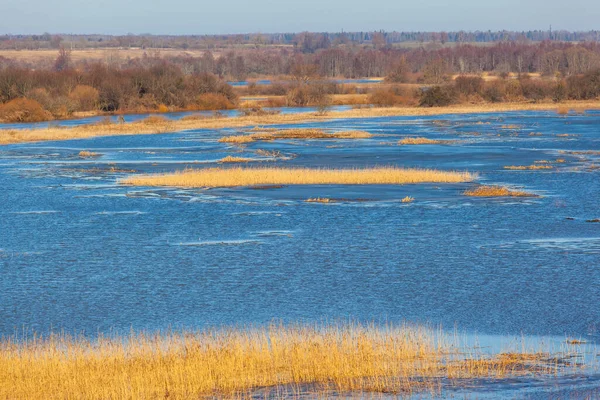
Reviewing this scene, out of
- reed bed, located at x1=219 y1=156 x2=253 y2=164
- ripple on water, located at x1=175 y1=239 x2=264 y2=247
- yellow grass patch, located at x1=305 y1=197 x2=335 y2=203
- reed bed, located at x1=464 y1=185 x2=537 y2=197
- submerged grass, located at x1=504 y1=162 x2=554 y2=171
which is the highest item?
ripple on water, located at x1=175 y1=239 x2=264 y2=247

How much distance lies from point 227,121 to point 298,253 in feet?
191

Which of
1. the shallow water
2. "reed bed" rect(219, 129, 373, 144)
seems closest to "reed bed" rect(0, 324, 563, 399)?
"reed bed" rect(219, 129, 373, 144)

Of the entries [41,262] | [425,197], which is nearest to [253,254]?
[41,262]

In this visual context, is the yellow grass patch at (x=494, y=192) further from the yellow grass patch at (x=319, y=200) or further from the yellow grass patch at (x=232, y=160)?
the yellow grass patch at (x=232, y=160)

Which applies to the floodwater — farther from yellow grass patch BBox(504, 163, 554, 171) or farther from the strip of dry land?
the strip of dry land

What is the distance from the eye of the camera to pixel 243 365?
45.0 ft

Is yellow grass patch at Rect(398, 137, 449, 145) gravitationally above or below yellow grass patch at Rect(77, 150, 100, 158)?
above

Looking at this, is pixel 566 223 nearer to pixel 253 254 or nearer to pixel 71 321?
pixel 253 254

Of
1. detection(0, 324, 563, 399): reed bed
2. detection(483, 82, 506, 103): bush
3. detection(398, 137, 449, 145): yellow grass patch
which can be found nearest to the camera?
detection(0, 324, 563, 399): reed bed

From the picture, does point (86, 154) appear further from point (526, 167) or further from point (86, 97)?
point (86, 97)

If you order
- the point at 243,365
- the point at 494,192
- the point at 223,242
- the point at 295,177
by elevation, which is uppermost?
the point at 243,365

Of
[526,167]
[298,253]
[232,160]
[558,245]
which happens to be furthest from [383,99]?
[298,253]

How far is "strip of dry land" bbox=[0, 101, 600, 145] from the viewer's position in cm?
6838

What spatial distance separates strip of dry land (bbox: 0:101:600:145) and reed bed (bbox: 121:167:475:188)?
28.1m
